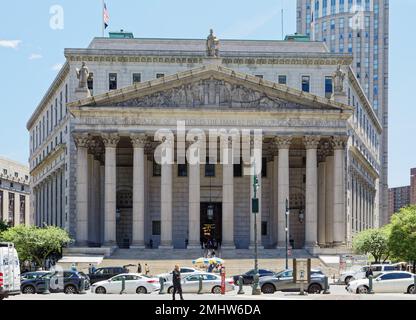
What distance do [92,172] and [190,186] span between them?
12185mm

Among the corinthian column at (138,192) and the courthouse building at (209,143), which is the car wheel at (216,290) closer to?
the courthouse building at (209,143)

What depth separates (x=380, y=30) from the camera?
199m

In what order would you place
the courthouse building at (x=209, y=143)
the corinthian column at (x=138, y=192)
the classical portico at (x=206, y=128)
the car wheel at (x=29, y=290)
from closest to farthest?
the car wheel at (x=29, y=290), the classical portico at (x=206, y=128), the courthouse building at (x=209, y=143), the corinthian column at (x=138, y=192)

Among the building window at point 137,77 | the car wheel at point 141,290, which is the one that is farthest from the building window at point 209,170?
the car wheel at point 141,290

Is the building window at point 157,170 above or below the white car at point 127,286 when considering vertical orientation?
above

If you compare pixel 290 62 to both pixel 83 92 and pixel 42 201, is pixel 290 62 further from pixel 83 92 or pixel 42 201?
pixel 42 201

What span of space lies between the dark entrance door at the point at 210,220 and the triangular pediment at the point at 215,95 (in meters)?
15.9

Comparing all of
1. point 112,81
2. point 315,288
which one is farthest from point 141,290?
point 112,81

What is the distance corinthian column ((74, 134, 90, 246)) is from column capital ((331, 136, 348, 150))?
24834 millimetres

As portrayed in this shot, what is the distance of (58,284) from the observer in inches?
2628

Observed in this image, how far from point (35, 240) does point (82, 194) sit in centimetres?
681

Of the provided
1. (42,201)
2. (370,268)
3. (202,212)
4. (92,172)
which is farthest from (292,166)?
(42,201)

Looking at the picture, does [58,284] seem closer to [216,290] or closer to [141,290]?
[141,290]

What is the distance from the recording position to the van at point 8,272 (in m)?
48.7
